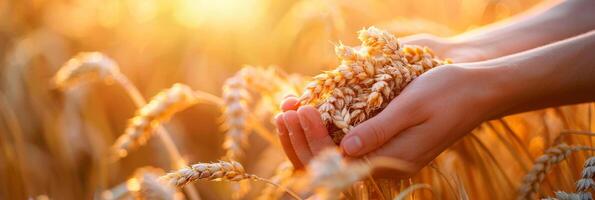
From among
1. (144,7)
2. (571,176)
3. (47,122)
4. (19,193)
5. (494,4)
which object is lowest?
(571,176)

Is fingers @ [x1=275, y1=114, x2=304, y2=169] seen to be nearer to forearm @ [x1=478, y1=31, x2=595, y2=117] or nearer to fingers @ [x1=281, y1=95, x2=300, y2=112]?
fingers @ [x1=281, y1=95, x2=300, y2=112]

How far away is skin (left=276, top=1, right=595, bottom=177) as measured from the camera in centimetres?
128

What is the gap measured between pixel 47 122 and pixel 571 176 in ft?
5.55

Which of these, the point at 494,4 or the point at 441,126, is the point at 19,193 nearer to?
the point at 441,126

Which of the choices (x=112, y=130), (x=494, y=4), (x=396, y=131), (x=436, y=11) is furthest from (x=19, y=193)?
(x=436, y=11)

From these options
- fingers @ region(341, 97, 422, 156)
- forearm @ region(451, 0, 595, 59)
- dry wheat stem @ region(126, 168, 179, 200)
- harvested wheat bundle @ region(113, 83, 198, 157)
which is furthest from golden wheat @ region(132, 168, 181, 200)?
forearm @ region(451, 0, 595, 59)

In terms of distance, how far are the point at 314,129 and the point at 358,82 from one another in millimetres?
124

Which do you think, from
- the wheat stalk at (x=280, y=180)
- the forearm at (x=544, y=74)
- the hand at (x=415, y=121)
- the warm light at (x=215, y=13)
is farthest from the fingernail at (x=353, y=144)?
the warm light at (x=215, y=13)

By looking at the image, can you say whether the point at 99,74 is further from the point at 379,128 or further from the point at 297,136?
the point at 379,128

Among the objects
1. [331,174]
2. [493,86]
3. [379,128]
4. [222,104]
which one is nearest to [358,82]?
[379,128]

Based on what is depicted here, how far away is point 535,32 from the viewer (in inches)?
72.5

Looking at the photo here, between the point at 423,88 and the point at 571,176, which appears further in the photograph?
the point at 571,176

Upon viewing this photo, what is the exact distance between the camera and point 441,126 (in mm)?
1359

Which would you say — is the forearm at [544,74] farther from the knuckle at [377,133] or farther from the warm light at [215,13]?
the warm light at [215,13]
